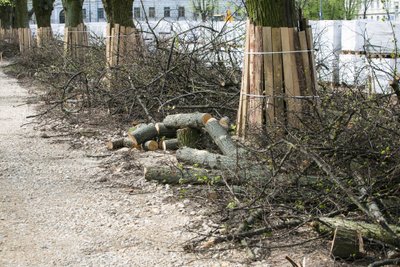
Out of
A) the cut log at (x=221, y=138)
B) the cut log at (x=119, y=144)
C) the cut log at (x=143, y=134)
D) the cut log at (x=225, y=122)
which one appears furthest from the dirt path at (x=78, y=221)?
the cut log at (x=225, y=122)

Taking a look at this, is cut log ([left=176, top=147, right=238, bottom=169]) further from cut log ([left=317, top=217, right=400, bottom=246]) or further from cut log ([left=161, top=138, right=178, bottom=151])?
cut log ([left=317, top=217, right=400, bottom=246])

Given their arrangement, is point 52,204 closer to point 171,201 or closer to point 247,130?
point 171,201

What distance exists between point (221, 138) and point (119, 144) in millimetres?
2296

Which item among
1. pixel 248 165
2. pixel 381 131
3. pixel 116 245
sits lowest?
pixel 116 245

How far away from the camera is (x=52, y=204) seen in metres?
7.23

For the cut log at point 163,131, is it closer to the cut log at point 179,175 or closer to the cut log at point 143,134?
the cut log at point 143,134

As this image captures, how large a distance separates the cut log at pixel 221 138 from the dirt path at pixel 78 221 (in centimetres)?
86

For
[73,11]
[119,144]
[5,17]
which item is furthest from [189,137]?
[5,17]

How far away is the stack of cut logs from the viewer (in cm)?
711

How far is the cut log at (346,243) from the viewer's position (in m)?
5.10

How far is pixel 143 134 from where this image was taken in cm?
970

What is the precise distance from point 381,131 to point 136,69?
262 inches

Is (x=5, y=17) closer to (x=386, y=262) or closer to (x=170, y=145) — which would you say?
(x=170, y=145)

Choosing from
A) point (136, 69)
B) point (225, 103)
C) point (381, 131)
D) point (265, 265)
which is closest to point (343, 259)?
point (265, 265)
